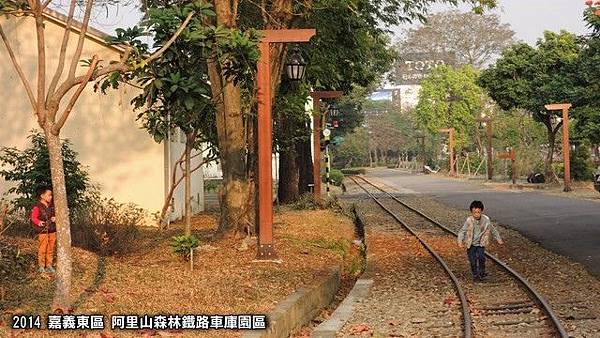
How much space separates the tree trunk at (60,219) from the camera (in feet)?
24.5

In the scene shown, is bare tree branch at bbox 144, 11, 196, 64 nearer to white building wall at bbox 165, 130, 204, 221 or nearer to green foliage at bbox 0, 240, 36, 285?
green foliage at bbox 0, 240, 36, 285

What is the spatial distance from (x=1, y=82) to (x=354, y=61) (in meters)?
9.81

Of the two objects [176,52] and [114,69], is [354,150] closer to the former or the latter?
[176,52]

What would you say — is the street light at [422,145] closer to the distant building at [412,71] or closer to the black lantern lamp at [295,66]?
the distant building at [412,71]

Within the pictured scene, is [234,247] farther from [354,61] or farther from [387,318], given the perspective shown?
[354,61]

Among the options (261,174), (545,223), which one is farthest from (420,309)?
(545,223)

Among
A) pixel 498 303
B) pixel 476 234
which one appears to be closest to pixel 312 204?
pixel 476 234

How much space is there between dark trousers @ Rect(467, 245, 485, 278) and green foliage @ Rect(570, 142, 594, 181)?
2983 centimetres

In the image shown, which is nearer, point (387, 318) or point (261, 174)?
point (387, 318)

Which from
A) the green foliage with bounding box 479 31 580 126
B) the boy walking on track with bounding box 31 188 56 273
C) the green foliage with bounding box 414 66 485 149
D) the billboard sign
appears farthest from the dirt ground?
the billboard sign

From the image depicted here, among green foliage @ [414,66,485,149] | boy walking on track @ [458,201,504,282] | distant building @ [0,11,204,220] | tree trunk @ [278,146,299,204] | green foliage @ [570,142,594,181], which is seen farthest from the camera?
green foliage @ [414,66,485,149]

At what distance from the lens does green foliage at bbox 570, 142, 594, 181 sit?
40.7 metres

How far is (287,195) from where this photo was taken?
2756 cm

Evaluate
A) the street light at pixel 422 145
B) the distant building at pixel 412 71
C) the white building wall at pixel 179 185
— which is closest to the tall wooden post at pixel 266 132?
the white building wall at pixel 179 185
